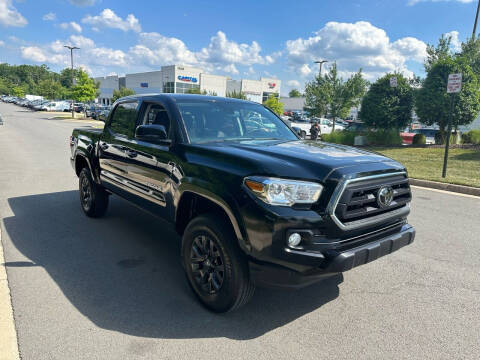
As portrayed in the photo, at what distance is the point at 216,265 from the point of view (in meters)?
3.00

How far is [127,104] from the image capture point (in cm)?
473

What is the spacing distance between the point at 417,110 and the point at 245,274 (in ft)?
56.5

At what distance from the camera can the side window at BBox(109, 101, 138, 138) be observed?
4.38 meters

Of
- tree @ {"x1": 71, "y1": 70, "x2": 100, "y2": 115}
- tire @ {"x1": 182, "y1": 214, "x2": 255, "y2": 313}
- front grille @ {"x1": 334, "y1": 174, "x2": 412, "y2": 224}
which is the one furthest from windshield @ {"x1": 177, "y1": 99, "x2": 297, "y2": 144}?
tree @ {"x1": 71, "y1": 70, "x2": 100, "y2": 115}

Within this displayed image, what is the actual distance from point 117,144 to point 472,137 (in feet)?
58.1

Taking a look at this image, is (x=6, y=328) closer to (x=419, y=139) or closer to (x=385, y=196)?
(x=385, y=196)

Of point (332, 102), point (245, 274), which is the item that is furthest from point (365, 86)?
point (245, 274)

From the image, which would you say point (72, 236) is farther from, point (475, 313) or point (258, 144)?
point (475, 313)

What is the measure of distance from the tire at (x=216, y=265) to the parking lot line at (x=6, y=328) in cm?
142

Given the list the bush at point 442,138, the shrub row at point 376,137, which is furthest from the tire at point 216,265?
the bush at point 442,138

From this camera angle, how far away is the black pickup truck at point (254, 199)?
2.55 metres

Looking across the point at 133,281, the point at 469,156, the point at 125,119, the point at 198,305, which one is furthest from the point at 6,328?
the point at 469,156

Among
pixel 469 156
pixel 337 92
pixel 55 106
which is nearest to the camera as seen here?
pixel 469 156

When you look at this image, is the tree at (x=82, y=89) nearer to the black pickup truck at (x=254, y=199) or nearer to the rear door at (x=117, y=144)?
the rear door at (x=117, y=144)
